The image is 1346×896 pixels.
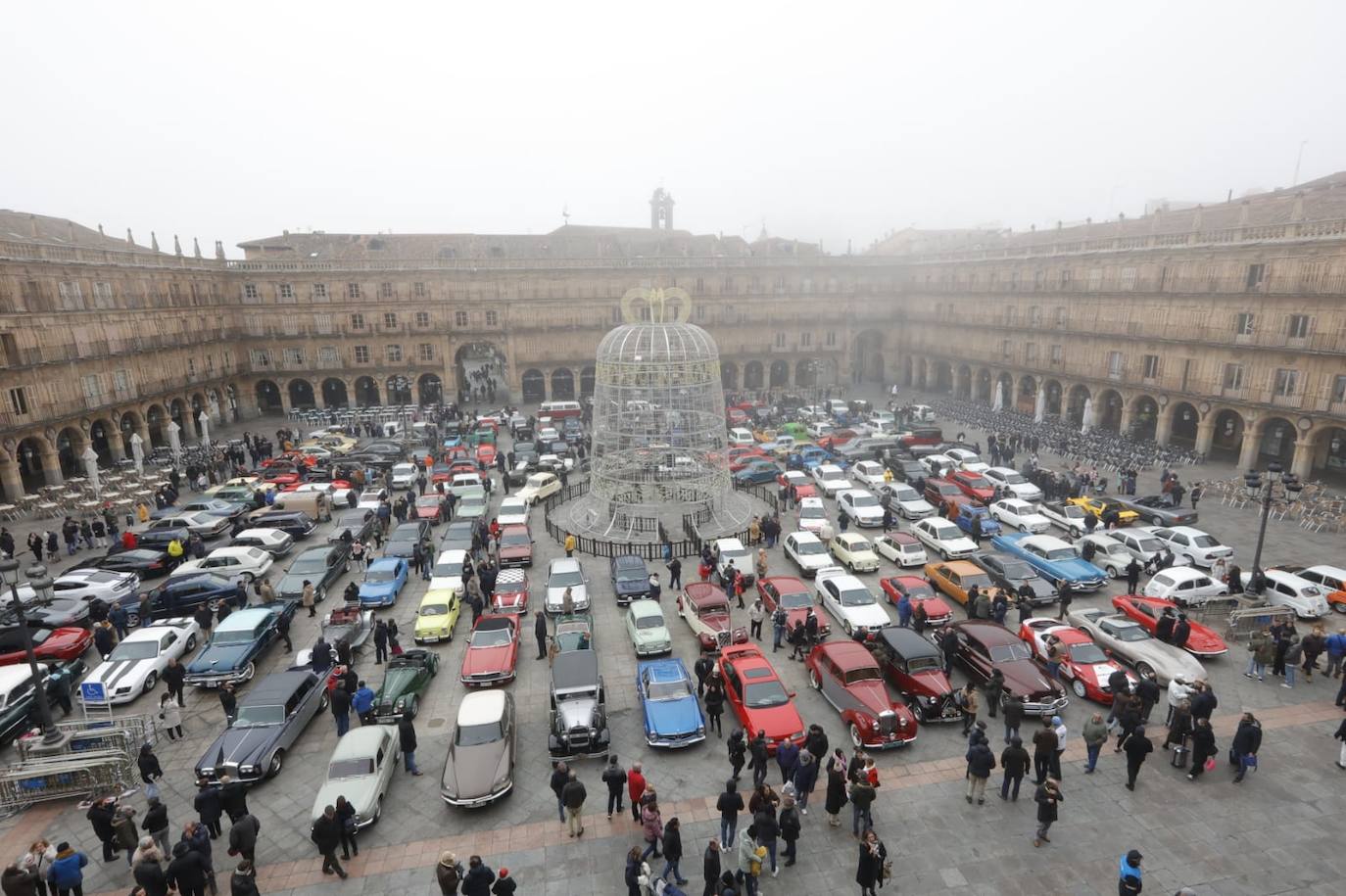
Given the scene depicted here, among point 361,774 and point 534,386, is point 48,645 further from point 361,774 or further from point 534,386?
point 534,386

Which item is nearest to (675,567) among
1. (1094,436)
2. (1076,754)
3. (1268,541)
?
(1076,754)

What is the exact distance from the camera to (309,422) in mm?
48625

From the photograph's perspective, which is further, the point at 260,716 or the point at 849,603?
the point at 849,603

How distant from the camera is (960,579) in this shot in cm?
2027

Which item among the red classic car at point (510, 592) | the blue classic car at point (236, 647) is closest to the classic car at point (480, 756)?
the red classic car at point (510, 592)

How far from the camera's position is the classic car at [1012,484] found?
95.1ft

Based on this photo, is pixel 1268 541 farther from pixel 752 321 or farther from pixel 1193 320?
pixel 752 321

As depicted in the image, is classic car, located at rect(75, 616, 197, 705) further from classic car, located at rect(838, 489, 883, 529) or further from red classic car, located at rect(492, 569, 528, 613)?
classic car, located at rect(838, 489, 883, 529)

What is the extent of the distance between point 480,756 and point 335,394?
160 feet

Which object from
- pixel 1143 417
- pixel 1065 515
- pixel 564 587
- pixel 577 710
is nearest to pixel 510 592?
pixel 564 587

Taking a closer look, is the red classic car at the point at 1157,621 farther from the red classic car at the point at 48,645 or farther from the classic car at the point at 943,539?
the red classic car at the point at 48,645

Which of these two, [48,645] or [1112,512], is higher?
[1112,512]

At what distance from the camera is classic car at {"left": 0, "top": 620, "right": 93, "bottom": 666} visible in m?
17.2

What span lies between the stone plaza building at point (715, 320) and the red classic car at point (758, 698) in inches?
1228
